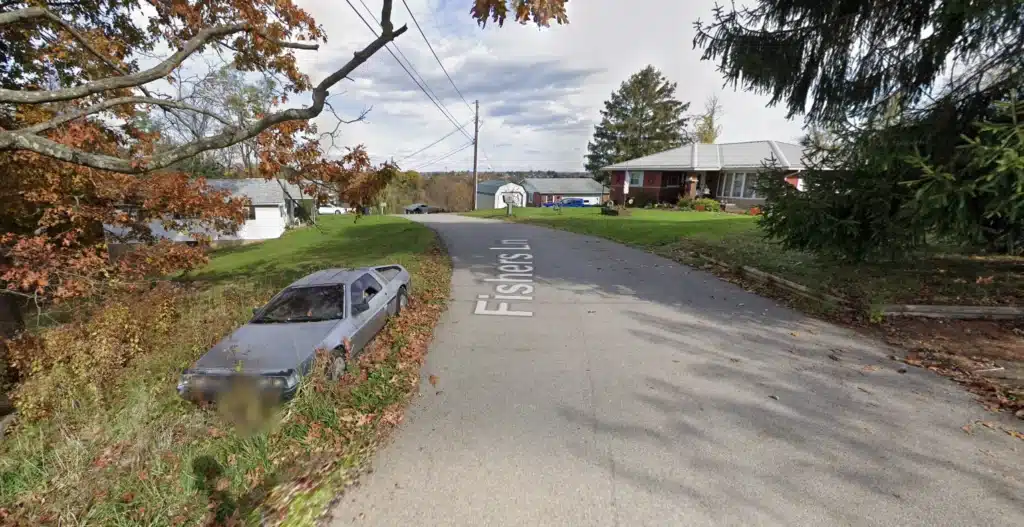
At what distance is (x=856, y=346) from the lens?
5566 millimetres

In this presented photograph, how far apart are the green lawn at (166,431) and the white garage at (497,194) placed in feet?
162

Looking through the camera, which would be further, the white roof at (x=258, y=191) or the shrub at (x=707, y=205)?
the white roof at (x=258, y=191)

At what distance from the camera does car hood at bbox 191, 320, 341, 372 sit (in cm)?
446

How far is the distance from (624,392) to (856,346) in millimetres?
3595

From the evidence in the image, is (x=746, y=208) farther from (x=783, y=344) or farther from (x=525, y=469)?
(x=525, y=469)

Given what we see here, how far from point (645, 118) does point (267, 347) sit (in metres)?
46.1

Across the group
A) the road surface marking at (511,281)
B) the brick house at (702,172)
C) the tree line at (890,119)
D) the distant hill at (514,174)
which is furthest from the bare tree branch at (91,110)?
the distant hill at (514,174)

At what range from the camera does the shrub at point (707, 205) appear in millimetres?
25750

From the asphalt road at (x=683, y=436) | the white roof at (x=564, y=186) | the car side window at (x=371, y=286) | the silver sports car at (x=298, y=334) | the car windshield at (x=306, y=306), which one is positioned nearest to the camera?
the asphalt road at (x=683, y=436)

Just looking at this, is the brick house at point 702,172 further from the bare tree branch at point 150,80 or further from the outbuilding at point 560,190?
the outbuilding at point 560,190

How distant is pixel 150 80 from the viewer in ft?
14.5

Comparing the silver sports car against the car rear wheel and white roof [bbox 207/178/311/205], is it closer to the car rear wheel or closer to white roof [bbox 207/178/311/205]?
the car rear wheel

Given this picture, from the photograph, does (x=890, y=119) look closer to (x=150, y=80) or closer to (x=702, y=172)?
(x=150, y=80)

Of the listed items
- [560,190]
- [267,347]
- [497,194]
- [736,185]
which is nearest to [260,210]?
[267,347]
